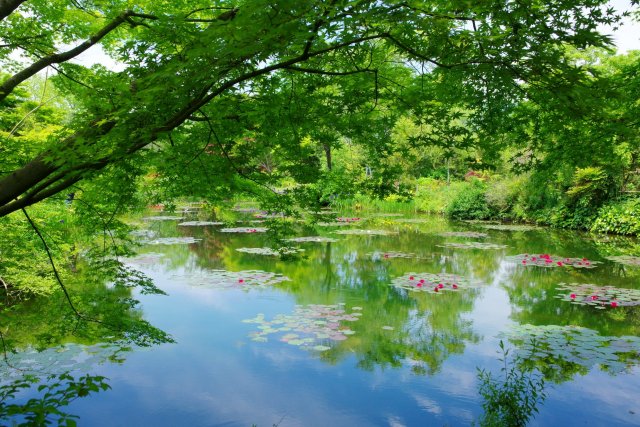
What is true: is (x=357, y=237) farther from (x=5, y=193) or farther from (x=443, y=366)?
(x=5, y=193)

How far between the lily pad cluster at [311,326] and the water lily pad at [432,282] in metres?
1.53

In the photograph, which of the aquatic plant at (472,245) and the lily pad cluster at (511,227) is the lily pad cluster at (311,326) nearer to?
the aquatic plant at (472,245)

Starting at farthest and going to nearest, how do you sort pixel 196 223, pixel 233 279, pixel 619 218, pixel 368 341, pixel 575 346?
pixel 196 223 < pixel 619 218 < pixel 233 279 < pixel 368 341 < pixel 575 346

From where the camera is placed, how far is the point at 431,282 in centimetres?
786

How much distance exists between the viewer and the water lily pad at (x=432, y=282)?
7.43 metres

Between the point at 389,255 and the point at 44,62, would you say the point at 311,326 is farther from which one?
the point at 389,255

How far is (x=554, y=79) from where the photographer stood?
206 cm

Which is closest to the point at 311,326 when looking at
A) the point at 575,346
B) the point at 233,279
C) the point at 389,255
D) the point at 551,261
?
the point at 233,279

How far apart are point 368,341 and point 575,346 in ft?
7.72

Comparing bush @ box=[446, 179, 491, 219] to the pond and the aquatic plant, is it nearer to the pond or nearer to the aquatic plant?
the aquatic plant

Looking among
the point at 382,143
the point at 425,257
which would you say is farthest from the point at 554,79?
the point at 425,257

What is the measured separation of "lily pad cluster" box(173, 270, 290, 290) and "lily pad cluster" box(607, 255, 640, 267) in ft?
23.1

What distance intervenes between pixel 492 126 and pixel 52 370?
15.5 feet

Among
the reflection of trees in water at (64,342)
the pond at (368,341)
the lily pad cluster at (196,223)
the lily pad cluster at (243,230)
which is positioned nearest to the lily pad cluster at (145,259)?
the pond at (368,341)
